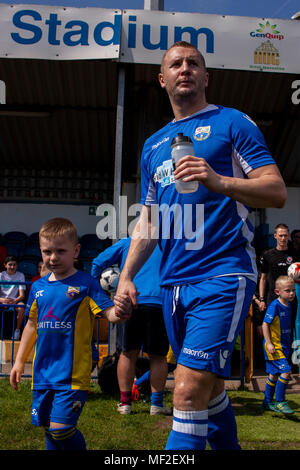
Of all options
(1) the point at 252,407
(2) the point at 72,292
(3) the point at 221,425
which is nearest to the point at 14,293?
(1) the point at 252,407

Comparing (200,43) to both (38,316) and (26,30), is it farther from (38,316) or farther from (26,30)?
(38,316)

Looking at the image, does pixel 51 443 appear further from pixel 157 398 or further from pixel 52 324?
pixel 157 398

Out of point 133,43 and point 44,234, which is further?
point 133,43

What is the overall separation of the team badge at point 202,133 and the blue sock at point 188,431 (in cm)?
140

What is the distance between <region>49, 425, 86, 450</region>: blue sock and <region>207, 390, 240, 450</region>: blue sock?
2.86ft

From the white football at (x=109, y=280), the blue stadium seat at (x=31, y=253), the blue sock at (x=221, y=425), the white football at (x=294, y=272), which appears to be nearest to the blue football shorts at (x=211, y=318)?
the blue sock at (x=221, y=425)

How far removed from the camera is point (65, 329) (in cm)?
294

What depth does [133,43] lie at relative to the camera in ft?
26.8

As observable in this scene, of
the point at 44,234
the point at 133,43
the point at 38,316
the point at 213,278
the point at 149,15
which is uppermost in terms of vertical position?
the point at 149,15

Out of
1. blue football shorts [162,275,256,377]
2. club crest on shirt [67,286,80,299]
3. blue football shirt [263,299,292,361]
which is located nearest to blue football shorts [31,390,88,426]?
club crest on shirt [67,286,80,299]

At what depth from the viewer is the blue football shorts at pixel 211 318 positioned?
7.00ft

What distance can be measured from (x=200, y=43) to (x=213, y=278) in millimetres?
7112

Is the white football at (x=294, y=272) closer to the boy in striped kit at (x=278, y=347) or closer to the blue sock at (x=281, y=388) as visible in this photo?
the boy in striped kit at (x=278, y=347)

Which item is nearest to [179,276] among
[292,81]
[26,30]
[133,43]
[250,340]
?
[250,340]
